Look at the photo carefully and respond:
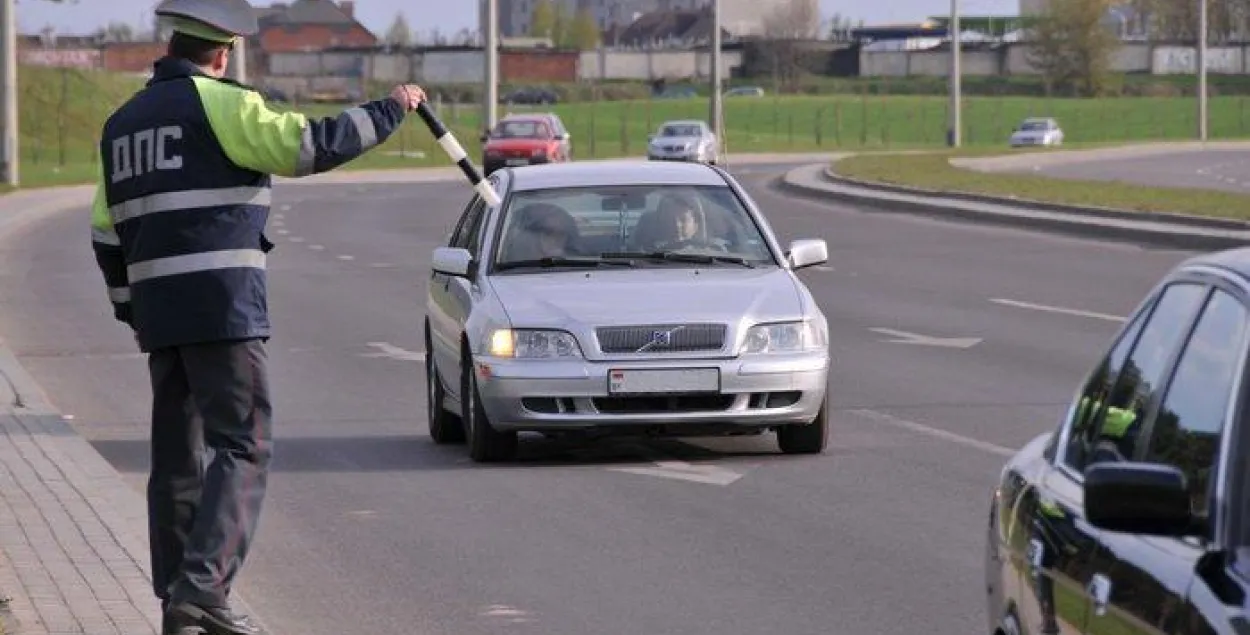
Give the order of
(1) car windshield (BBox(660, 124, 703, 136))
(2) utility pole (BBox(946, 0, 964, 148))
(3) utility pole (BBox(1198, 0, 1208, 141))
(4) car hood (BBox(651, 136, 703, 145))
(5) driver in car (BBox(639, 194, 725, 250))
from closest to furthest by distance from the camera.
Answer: (5) driver in car (BBox(639, 194, 725, 250)) < (4) car hood (BBox(651, 136, 703, 145)) < (1) car windshield (BBox(660, 124, 703, 136)) < (2) utility pole (BBox(946, 0, 964, 148)) < (3) utility pole (BBox(1198, 0, 1208, 141))

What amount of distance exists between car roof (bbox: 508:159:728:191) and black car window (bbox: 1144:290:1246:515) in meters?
9.58

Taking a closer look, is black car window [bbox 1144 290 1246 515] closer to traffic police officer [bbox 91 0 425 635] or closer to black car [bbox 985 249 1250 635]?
black car [bbox 985 249 1250 635]

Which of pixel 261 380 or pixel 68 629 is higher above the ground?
pixel 261 380

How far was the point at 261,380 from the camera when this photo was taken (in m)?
7.88

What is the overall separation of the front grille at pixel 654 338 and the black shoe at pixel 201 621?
526 centimetres

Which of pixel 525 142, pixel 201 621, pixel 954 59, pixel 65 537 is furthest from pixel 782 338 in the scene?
pixel 954 59

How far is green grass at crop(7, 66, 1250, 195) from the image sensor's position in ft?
277

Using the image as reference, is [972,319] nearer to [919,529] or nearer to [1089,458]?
[919,529]

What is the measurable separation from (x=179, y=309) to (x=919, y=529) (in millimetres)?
4040

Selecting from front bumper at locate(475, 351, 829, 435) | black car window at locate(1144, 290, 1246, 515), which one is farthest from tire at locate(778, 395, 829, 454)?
black car window at locate(1144, 290, 1246, 515)

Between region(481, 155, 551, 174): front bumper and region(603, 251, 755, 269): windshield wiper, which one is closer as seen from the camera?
region(603, 251, 755, 269): windshield wiper

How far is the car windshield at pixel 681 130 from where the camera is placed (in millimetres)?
78500

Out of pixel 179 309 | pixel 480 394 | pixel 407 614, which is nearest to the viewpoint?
pixel 179 309

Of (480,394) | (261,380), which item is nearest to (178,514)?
(261,380)
